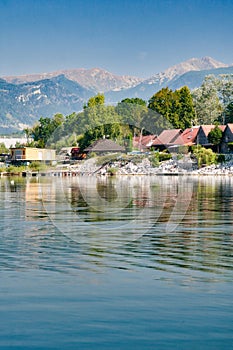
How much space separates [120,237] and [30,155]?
247ft

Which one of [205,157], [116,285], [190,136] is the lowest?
[116,285]

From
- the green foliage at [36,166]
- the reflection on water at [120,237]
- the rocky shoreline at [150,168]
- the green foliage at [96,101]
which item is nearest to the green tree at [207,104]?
the green foliage at [96,101]

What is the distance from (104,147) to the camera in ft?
274

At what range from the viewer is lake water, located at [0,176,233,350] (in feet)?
28.9

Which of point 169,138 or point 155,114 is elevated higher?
point 155,114

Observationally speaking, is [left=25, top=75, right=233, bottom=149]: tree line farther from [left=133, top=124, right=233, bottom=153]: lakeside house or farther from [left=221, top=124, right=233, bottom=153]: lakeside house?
[left=221, top=124, right=233, bottom=153]: lakeside house

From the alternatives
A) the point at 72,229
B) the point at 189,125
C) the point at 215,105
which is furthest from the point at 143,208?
the point at 215,105

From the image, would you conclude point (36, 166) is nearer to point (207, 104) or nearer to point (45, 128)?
point (207, 104)

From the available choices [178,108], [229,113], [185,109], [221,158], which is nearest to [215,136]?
[221,158]

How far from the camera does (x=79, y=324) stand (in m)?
9.27

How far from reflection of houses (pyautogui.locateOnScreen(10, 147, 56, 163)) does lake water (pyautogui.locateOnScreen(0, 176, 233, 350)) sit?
231 feet

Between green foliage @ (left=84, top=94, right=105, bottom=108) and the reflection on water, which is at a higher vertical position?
green foliage @ (left=84, top=94, right=105, bottom=108)

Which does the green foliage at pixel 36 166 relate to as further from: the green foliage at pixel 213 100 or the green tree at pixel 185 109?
the green foliage at pixel 213 100

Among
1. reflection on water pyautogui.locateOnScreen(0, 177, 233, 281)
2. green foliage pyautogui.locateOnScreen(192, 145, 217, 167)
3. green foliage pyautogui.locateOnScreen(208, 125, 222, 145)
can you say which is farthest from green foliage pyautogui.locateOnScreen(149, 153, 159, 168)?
reflection on water pyautogui.locateOnScreen(0, 177, 233, 281)
